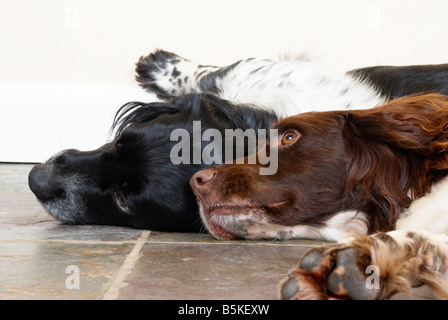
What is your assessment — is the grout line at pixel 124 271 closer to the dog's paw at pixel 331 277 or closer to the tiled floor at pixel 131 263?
the tiled floor at pixel 131 263

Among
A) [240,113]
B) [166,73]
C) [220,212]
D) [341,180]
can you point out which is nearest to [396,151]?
[341,180]

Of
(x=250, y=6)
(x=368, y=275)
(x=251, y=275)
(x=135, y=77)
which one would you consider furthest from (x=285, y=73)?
(x=368, y=275)

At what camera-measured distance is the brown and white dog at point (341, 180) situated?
69.4 inches

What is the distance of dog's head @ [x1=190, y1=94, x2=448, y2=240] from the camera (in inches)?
70.4

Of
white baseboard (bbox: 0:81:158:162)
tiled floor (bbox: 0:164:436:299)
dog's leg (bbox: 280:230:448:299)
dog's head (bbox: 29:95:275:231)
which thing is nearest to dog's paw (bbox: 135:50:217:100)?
white baseboard (bbox: 0:81:158:162)

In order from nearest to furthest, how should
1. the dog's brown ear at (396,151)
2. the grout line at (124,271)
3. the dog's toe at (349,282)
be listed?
1. the dog's toe at (349,282)
2. the grout line at (124,271)
3. the dog's brown ear at (396,151)

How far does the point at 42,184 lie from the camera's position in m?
2.26

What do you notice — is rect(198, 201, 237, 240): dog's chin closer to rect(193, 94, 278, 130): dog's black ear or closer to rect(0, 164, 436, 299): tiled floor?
rect(0, 164, 436, 299): tiled floor

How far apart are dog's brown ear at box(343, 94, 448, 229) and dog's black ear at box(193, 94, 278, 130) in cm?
48

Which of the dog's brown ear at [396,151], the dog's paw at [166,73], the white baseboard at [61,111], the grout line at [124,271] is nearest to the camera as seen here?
the grout line at [124,271]

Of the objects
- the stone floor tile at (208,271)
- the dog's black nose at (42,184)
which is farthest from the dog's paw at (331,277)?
the dog's black nose at (42,184)

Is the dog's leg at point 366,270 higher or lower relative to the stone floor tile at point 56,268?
higher

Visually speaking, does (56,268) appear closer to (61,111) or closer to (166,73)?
(166,73)

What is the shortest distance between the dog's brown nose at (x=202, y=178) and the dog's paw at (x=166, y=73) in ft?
5.21
